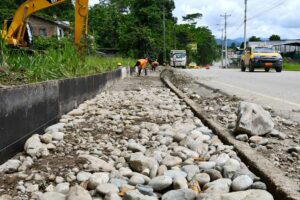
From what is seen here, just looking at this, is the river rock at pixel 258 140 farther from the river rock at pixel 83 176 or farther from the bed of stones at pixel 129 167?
the river rock at pixel 83 176

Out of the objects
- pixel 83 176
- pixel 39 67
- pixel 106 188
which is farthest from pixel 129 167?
pixel 39 67

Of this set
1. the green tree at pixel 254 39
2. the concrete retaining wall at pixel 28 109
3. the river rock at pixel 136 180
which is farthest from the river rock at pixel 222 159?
the green tree at pixel 254 39

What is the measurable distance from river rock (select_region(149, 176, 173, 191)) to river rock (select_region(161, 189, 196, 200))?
225mm

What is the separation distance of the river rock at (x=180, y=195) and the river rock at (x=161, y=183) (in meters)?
0.22

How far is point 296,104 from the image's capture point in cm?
792

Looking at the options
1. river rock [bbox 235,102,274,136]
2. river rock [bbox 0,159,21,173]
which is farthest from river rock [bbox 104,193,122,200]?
river rock [bbox 235,102,274,136]

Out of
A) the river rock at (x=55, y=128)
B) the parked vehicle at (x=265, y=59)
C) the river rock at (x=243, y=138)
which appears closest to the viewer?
the river rock at (x=243, y=138)

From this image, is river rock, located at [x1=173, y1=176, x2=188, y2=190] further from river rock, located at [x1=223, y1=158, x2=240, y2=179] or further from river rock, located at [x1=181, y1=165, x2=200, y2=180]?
river rock, located at [x1=223, y1=158, x2=240, y2=179]

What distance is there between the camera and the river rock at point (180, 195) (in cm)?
274

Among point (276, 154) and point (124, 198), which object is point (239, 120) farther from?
point (124, 198)

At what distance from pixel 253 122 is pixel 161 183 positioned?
192 centimetres

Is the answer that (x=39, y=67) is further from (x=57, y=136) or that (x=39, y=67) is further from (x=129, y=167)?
(x=129, y=167)

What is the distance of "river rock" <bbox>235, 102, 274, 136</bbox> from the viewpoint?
4.54 meters

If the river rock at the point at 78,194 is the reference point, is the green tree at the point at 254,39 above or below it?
above
